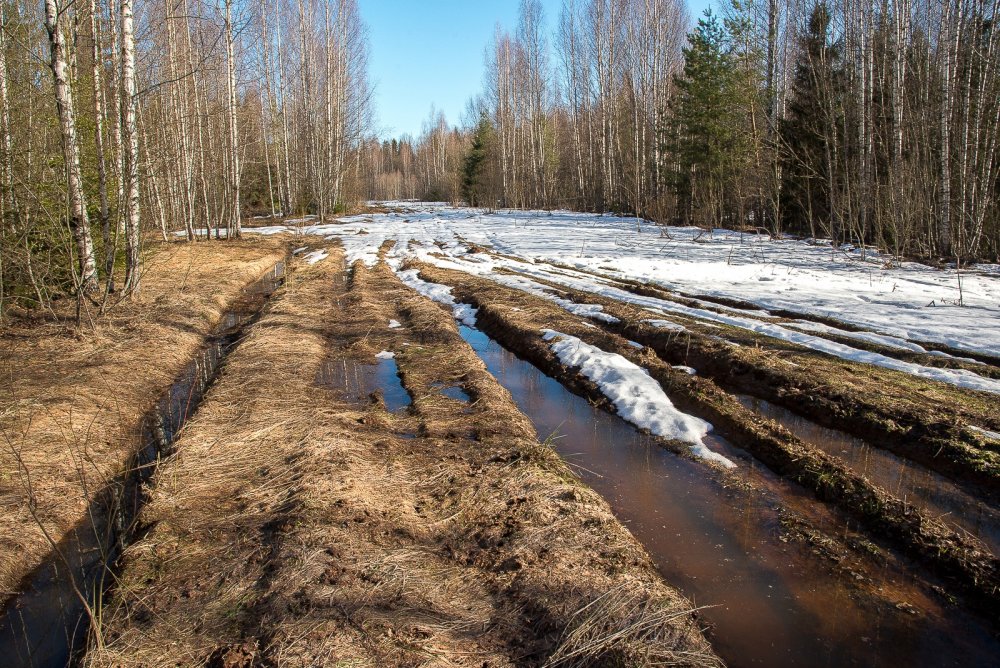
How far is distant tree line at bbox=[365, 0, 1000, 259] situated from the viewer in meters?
14.4

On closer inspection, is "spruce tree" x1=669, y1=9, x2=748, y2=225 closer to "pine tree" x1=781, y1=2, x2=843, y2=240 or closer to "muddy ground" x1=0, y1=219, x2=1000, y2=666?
"pine tree" x1=781, y1=2, x2=843, y2=240

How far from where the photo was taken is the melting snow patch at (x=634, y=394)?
527 centimetres

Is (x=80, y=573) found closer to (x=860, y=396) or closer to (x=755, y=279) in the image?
(x=860, y=396)

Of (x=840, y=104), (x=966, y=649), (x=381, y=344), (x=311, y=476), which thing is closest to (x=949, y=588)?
(x=966, y=649)

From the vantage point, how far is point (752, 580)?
10.8 feet

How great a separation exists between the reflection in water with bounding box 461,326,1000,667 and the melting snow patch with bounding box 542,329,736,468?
283mm

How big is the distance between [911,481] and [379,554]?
4000mm

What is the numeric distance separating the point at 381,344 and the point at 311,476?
14.0 feet

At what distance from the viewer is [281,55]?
28625 millimetres

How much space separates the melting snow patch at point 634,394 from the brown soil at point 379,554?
1.23 metres

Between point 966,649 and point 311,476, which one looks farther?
point 311,476

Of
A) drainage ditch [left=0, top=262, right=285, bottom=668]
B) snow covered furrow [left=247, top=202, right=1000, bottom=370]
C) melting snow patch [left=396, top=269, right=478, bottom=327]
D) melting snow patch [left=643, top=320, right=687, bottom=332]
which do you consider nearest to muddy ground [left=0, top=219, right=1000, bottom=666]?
drainage ditch [left=0, top=262, right=285, bottom=668]

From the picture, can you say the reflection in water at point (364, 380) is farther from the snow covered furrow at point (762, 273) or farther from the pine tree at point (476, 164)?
the pine tree at point (476, 164)

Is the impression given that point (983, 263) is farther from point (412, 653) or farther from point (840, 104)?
point (412, 653)
